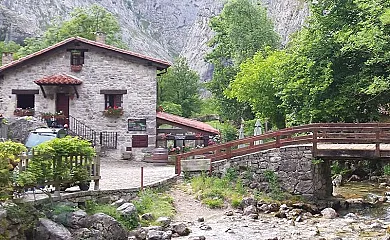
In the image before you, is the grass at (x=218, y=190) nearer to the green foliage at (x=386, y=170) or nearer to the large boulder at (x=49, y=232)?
the large boulder at (x=49, y=232)

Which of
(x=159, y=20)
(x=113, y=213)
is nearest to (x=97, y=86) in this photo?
(x=113, y=213)

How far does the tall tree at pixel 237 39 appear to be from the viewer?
38.5 metres

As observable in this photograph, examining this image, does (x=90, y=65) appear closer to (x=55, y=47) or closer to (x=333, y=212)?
(x=55, y=47)

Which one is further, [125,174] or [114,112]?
[114,112]

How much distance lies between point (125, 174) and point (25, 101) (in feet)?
35.4

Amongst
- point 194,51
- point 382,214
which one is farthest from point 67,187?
point 194,51

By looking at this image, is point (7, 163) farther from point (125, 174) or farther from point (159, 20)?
point (159, 20)

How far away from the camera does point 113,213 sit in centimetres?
1241

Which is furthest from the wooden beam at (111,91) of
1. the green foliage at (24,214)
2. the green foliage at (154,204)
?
the green foliage at (24,214)

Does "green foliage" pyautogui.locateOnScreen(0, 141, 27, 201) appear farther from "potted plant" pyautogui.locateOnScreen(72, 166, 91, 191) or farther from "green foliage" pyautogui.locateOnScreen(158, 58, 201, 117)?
"green foliage" pyautogui.locateOnScreen(158, 58, 201, 117)

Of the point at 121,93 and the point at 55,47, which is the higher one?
the point at 55,47

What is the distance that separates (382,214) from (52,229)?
34.5 feet

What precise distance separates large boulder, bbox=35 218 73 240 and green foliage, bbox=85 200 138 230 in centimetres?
183

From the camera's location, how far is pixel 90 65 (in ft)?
87.0
